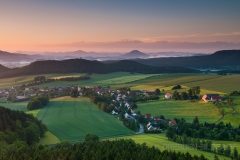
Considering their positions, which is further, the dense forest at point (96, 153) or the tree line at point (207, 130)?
the tree line at point (207, 130)

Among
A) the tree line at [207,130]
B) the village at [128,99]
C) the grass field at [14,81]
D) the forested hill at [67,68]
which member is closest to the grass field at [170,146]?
the tree line at [207,130]

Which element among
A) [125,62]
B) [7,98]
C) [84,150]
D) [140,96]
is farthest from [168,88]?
[125,62]

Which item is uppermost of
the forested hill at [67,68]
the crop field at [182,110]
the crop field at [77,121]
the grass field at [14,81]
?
the forested hill at [67,68]

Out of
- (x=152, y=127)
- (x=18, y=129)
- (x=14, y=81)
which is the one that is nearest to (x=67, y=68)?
(x=14, y=81)

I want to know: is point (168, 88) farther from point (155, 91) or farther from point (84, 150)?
point (84, 150)

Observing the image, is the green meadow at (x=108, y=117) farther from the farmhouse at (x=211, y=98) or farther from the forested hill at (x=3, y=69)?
the forested hill at (x=3, y=69)

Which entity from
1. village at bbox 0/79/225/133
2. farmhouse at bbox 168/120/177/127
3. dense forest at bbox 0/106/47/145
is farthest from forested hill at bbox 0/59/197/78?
farmhouse at bbox 168/120/177/127
